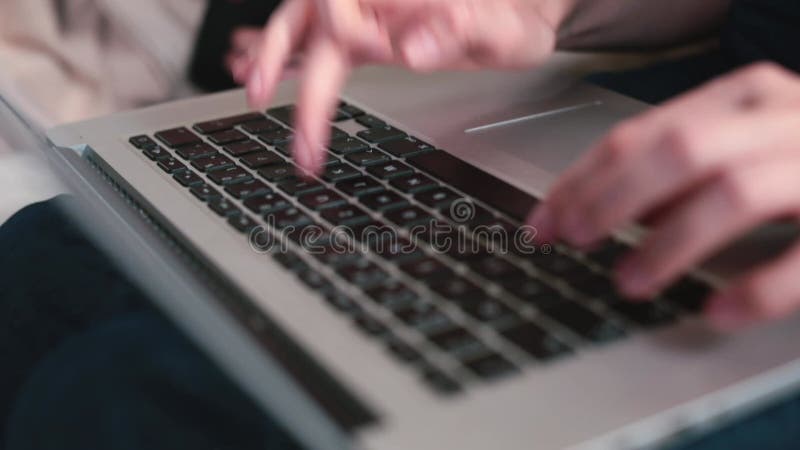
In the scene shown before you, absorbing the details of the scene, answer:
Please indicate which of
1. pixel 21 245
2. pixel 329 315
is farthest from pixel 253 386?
pixel 21 245

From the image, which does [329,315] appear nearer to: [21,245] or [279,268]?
[279,268]

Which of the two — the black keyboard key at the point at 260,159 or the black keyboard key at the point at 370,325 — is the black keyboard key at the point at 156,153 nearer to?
the black keyboard key at the point at 260,159

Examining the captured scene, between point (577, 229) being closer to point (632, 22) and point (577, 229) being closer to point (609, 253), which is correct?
point (609, 253)

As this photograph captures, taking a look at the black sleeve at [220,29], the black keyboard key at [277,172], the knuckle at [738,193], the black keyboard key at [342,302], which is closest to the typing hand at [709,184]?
the knuckle at [738,193]

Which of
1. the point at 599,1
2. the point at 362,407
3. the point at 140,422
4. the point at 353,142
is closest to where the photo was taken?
the point at 362,407

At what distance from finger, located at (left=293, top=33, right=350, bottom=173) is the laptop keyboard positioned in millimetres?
30

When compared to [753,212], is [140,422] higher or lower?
lower

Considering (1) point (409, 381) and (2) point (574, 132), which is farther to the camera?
(2) point (574, 132)

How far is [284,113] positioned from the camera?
60 cm

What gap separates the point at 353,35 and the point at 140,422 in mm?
244

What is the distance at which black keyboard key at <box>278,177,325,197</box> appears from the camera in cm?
49

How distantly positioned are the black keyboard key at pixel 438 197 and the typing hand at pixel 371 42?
6 centimetres

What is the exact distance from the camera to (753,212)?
1.06 ft

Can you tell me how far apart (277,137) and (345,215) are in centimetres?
13
